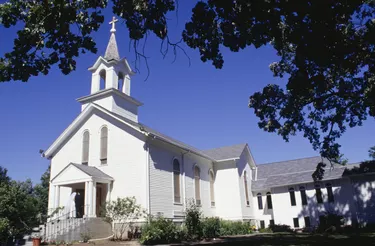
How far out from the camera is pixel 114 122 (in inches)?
969

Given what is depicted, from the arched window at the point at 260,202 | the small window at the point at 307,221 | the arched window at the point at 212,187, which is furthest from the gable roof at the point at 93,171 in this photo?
the small window at the point at 307,221

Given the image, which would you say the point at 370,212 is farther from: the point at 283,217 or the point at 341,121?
the point at 341,121

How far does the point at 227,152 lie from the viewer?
3597cm

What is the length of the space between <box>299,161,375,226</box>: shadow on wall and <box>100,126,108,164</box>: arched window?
2099 centimetres

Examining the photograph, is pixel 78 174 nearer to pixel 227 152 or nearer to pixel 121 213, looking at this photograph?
pixel 121 213

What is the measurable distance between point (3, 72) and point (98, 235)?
48.4ft

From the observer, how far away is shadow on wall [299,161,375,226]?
30006 millimetres

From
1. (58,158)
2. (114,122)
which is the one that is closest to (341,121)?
(114,122)

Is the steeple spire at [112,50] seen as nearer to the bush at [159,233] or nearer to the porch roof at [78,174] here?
the porch roof at [78,174]

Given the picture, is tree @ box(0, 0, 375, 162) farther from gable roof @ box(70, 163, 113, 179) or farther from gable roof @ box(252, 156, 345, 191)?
gable roof @ box(252, 156, 345, 191)

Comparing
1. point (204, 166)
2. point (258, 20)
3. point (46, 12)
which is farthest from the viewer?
point (204, 166)

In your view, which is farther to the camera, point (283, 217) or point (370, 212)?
point (283, 217)

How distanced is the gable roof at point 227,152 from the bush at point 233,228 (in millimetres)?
7200

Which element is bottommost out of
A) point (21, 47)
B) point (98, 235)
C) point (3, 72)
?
point (98, 235)
